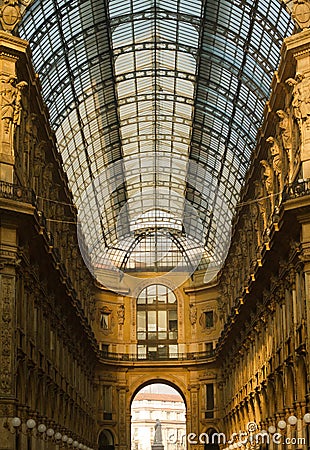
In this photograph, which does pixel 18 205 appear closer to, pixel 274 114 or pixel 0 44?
pixel 0 44

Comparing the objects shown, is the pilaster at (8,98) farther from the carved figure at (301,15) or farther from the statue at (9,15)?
the carved figure at (301,15)

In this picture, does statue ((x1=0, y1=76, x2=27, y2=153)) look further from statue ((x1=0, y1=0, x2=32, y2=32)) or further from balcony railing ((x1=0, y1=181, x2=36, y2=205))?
statue ((x1=0, y1=0, x2=32, y2=32))

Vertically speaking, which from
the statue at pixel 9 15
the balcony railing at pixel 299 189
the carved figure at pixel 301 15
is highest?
the statue at pixel 9 15

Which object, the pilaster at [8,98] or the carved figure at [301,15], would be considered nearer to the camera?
the pilaster at [8,98]

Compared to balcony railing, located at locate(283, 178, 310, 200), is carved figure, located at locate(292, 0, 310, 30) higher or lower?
higher

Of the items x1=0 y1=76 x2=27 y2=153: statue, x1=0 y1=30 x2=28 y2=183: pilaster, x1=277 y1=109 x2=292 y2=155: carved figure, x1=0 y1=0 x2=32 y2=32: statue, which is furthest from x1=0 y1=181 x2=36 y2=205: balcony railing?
x1=277 y1=109 x2=292 y2=155: carved figure

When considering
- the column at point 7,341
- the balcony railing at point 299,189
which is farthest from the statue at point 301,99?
the column at point 7,341

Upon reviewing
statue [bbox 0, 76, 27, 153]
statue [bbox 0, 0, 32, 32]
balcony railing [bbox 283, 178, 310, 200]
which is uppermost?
statue [bbox 0, 0, 32, 32]

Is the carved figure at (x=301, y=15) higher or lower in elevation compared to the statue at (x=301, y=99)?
higher

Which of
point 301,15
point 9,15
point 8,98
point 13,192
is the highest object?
point 9,15

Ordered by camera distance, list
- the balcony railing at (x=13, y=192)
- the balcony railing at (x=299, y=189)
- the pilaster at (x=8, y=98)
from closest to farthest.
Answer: the balcony railing at (x=299, y=189) < the balcony railing at (x=13, y=192) < the pilaster at (x=8, y=98)

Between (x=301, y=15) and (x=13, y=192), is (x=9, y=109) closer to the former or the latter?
(x=13, y=192)

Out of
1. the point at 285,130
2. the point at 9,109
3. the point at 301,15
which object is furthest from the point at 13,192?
the point at 301,15

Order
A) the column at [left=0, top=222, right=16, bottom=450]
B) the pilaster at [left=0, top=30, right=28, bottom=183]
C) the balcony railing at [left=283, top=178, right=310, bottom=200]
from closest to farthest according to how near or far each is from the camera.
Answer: the column at [left=0, top=222, right=16, bottom=450]
the balcony railing at [left=283, top=178, right=310, bottom=200]
the pilaster at [left=0, top=30, right=28, bottom=183]
